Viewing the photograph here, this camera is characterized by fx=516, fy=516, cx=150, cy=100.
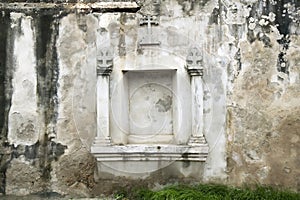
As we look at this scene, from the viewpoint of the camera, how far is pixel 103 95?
6.49 meters

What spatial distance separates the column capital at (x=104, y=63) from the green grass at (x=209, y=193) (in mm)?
1544

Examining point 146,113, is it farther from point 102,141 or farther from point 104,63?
point 104,63

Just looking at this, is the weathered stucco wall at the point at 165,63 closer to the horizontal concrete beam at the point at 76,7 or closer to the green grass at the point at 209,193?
the horizontal concrete beam at the point at 76,7

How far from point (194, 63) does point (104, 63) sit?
114cm

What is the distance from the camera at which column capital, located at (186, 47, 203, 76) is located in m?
6.52

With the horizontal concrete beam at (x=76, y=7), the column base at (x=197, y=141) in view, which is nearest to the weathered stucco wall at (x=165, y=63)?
the horizontal concrete beam at (x=76, y=7)

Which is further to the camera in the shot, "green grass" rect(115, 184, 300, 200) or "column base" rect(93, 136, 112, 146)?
"column base" rect(93, 136, 112, 146)

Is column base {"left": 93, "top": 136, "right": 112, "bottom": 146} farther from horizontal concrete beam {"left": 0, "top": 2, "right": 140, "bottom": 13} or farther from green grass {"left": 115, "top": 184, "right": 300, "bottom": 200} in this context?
horizontal concrete beam {"left": 0, "top": 2, "right": 140, "bottom": 13}

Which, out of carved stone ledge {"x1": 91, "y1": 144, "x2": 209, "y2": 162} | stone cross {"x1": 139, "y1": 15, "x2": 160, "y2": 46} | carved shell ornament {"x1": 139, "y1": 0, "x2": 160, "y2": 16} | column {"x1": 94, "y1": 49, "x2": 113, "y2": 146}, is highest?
carved shell ornament {"x1": 139, "y1": 0, "x2": 160, "y2": 16}

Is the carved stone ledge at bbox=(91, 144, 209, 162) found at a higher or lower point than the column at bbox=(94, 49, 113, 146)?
lower

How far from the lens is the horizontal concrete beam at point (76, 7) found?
21.9 feet

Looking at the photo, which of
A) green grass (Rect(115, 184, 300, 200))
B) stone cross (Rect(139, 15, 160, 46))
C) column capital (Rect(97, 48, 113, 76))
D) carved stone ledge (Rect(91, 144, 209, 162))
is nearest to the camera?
green grass (Rect(115, 184, 300, 200))

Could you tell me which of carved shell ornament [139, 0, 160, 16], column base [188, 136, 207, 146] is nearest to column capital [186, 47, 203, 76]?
carved shell ornament [139, 0, 160, 16]

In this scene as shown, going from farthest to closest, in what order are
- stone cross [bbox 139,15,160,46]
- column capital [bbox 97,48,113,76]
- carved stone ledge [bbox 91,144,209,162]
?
stone cross [bbox 139,15,160,46], column capital [bbox 97,48,113,76], carved stone ledge [bbox 91,144,209,162]
